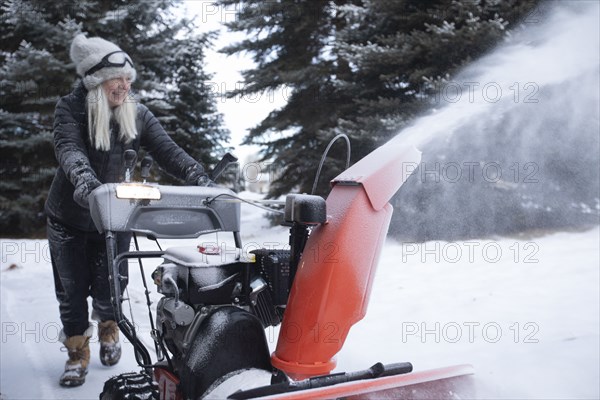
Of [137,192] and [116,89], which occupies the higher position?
[116,89]

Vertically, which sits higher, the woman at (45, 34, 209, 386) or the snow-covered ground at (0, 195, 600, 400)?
the woman at (45, 34, 209, 386)

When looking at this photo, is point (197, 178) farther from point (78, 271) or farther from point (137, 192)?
point (78, 271)

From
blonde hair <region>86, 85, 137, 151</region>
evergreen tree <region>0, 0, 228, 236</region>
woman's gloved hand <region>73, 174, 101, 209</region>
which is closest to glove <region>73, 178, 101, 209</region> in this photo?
woman's gloved hand <region>73, 174, 101, 209</region>

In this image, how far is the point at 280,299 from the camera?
6.99 feet

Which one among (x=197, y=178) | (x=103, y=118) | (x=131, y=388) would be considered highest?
(x=103, y=118)

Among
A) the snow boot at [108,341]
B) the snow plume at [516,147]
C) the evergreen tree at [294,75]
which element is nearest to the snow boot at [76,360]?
the snow boot at [108,341]

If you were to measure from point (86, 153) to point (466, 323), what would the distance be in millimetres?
2953

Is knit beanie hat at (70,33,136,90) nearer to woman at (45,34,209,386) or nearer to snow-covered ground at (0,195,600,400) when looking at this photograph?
woman at (45,34,209,386)

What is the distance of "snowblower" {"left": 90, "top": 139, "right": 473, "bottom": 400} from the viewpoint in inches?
73.2

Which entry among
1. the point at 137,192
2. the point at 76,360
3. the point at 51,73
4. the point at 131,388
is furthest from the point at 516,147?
the point at 51,73

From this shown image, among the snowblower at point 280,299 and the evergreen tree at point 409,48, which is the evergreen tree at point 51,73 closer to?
the evergreen tree at point 409,48

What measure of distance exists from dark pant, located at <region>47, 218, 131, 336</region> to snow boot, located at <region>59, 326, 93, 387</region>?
4 centimetres

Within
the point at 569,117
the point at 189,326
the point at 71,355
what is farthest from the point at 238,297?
the point at 569,117

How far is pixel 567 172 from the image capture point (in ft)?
25.6
